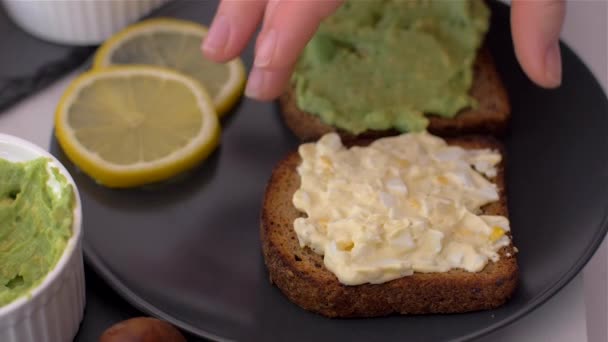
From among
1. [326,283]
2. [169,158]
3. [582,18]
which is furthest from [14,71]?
[582,18]

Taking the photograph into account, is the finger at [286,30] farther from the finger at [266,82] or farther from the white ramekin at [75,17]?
the white ramekin at [75,17]

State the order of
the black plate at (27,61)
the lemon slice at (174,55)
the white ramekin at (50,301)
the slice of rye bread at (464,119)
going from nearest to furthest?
1. the white ramekin at (50,301)
2. the slice of rye bread at (464,119)
3. the lemon slice at (174,55)
4. the black plate at (27,61)

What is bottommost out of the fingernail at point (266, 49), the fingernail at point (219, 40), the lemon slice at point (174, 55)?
the lemon slice at point (174, 55)

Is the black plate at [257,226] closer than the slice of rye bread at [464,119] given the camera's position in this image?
Yes

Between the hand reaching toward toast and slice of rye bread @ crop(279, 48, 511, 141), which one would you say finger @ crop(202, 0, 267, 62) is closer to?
the hand reaching toward toast

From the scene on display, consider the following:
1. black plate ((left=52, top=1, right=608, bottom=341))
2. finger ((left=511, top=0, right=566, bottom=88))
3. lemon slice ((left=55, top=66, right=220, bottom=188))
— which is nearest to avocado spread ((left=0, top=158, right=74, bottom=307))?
black plate ((left=52, top=1, right=608, bottom=341))

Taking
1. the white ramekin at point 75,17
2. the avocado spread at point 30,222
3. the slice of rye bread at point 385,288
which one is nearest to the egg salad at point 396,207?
the slice of rye bread at point 385,288

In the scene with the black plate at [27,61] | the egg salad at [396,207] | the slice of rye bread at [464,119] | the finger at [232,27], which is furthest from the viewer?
the black plate at [27,61]

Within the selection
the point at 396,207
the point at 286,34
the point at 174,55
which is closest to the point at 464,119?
the point at 396,207

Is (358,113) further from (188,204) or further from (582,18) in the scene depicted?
(582,18)

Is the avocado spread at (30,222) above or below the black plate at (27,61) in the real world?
above
